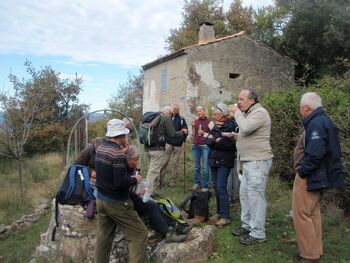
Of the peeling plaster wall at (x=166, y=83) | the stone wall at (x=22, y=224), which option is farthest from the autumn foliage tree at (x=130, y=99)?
the stone wall at (x=22, y=224)

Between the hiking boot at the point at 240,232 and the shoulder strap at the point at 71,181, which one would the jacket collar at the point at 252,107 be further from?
the shoulder strap at the point at 71,181

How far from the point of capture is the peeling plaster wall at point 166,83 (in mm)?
18828

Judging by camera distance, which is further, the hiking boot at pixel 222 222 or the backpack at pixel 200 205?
the backpack at pixel 200 205

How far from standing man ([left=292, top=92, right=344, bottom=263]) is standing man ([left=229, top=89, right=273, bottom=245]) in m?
0.51

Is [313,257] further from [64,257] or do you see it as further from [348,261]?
[64,257]

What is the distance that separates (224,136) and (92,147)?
6.68 ft

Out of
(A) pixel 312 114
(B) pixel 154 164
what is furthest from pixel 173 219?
(A) pixel 312 114

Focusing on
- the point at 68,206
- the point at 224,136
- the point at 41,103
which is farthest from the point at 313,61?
the point at 68,206

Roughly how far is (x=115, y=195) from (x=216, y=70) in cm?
1545

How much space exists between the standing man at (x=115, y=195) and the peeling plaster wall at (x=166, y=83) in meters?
14.2

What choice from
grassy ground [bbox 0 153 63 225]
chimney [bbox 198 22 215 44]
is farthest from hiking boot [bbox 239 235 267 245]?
chimney [bbox 198 22 215 44]

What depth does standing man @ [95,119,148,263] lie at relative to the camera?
425 cm

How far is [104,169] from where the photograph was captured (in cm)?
428

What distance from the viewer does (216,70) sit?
62.7 ft
